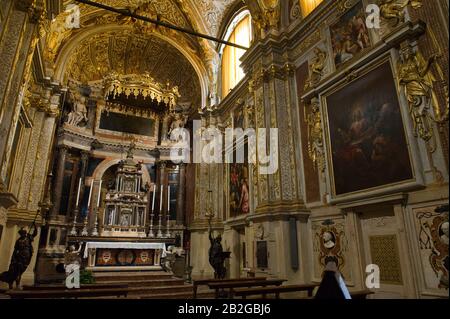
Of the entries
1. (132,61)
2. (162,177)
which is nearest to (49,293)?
(162,177)

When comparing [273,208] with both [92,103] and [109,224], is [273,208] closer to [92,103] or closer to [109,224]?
[109,224]

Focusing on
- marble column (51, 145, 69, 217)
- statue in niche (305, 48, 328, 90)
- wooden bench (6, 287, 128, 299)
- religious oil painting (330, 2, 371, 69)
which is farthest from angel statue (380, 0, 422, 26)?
marble column (51, 145, 69, 217)

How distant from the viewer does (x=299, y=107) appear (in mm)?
7820

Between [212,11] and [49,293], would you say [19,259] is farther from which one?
[212,11]

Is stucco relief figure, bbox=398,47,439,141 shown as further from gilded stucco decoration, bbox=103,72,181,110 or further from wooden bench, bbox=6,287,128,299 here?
gilded stucco decoration, bbox=103,72,181,110

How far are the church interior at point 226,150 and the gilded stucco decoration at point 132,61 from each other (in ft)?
0.25

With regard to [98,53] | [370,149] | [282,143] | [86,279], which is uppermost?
[98,53]

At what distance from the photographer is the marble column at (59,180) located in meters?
10.8

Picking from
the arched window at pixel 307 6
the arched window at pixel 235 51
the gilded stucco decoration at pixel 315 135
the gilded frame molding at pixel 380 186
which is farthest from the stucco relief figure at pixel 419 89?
the arched window at pixel 235 51

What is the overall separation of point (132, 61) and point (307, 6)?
925 cm

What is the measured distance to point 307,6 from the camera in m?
8.14

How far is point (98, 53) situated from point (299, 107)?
1018cm

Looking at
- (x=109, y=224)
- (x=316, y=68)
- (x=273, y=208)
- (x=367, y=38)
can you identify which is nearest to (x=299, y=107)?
(x=316, y=68)
